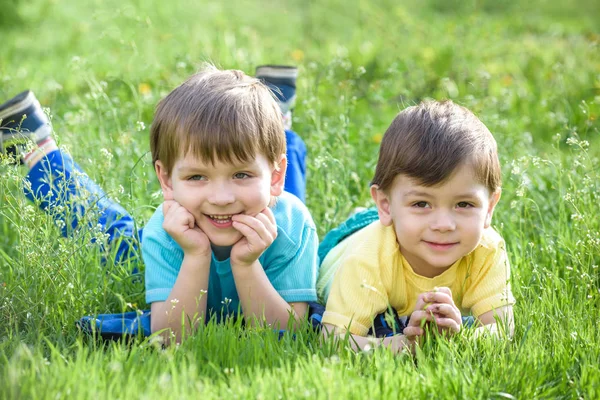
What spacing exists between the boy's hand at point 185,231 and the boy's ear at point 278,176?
35cm

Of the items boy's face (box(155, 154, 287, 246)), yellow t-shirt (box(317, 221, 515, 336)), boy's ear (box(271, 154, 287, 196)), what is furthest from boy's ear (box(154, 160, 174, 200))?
yellow t-shirt (box(317, 221, 515, 336))

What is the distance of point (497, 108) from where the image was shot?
515 cm

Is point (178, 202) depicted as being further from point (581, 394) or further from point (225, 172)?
point (581, 394)

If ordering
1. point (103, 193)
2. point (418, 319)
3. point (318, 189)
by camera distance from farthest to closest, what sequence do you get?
point (318, 189) < point (103, 193) < point (418, 319)

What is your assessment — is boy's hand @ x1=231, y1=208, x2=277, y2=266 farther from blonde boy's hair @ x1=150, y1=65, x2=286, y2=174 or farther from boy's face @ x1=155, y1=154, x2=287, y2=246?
blonde boy's hair @ x1=150, y1=65, x2=286, y2=174

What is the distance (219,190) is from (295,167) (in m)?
1.11

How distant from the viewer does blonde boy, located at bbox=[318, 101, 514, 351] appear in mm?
2643

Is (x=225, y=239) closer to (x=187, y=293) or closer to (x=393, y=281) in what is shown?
(x=187, y=293)

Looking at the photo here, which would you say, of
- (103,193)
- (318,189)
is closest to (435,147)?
(318,189)

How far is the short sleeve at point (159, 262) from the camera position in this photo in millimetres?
2961

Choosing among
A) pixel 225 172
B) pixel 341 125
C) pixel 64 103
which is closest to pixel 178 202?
pixel 225 172

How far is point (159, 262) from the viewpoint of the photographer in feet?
9.85

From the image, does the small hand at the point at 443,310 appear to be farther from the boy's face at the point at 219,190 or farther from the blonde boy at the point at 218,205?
the boy's face at the point at 219,190

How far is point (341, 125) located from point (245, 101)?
134 cm
